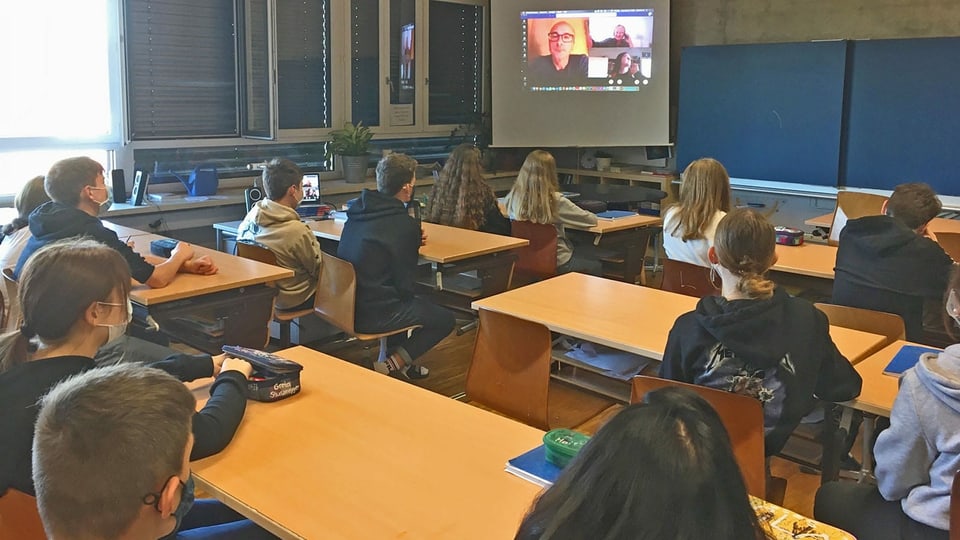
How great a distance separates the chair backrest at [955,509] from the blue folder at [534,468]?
2.61ft

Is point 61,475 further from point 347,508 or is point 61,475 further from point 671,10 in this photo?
point 671,10

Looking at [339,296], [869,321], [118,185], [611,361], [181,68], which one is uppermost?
[181,68]

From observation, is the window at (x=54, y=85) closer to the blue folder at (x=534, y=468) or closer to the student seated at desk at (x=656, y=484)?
the blue folder at (x=534, y=468)

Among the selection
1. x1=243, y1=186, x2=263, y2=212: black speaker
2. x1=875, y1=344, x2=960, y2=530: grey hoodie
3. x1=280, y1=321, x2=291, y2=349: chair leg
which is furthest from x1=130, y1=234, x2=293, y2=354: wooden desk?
x1=875, y1=344, x2=960, y2=530: grey hoodie

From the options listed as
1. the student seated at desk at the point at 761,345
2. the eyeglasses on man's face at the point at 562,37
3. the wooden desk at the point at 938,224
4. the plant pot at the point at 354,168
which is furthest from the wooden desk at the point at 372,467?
the eyeglasses on man's face at the point at 562,37

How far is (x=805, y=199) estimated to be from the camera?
6.73 m

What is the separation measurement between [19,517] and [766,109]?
20.5 ft

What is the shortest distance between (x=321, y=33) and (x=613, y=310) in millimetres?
4211

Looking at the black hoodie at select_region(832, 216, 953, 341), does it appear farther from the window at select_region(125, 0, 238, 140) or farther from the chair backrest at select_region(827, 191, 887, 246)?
the window at select_region(125, 0, 238, 140)

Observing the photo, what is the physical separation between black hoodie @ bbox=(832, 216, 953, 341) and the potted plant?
3.90 metres

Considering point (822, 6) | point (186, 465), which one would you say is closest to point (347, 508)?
point (186, 465)

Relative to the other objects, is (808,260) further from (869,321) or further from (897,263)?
(869,321)

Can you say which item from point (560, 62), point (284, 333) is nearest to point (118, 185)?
point (284, 333)

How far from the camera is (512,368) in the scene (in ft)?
8.53
